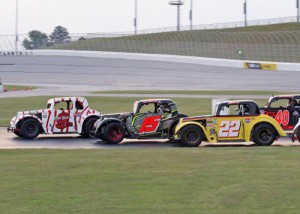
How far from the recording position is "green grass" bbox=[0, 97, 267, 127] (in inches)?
1268

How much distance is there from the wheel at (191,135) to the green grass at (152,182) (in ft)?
8.74

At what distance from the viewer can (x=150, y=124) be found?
2064 cm

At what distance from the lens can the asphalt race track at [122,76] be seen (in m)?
50.2

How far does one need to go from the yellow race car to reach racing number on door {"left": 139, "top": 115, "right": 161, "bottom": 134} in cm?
130

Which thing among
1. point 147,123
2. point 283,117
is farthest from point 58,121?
point 283,117

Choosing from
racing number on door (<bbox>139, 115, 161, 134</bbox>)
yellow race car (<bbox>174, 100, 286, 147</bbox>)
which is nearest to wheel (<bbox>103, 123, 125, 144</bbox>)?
racing number on door (<bbox>139, 115, 161, 134</bbox>)

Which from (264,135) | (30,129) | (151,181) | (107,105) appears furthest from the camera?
(107,105)

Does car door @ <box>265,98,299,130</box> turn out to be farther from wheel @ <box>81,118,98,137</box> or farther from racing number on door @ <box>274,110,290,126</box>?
wheel @ <box>81,118,98,137</box>

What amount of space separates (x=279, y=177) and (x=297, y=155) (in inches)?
145

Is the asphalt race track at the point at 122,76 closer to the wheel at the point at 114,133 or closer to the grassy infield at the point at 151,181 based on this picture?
the wheel at the point at 114,133

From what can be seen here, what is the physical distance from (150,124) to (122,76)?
39212 millimetres

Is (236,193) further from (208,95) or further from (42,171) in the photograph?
(208,95)

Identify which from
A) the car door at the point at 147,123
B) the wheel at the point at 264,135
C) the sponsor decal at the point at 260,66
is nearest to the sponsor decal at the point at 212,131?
the wheel at the point at 264,135

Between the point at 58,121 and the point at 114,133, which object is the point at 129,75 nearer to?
the point at 58,121
